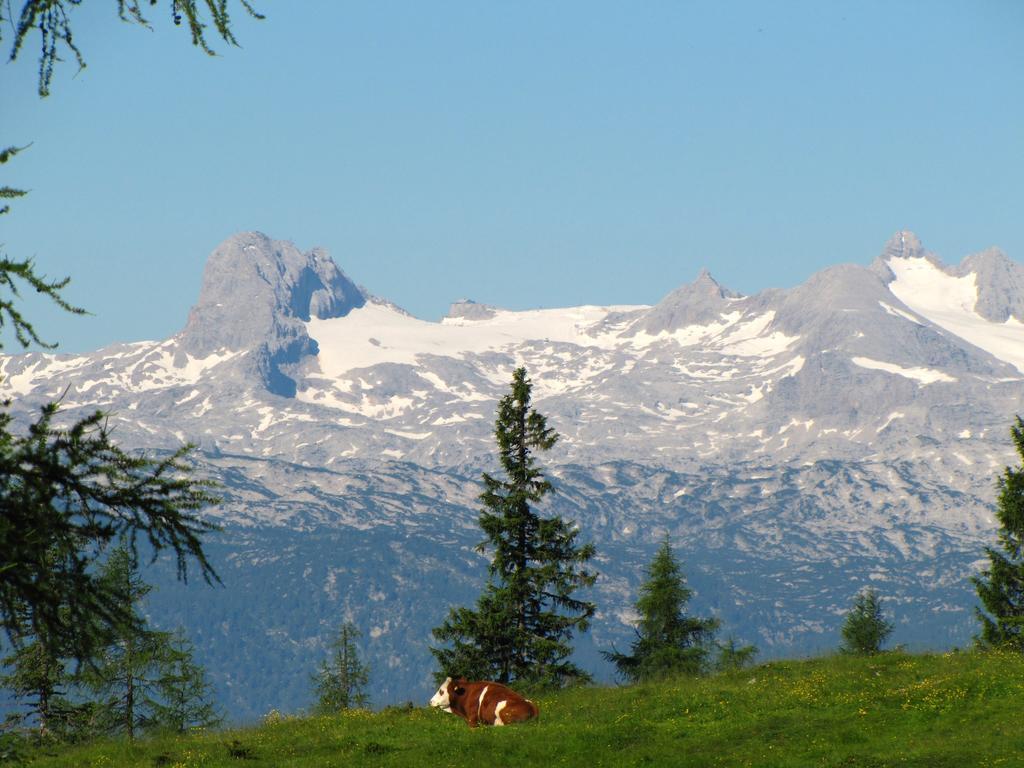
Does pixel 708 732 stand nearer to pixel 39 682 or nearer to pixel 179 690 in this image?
pixel 39 682

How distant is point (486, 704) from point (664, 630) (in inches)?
1369

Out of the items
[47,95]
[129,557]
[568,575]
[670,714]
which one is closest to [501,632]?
[568,575]

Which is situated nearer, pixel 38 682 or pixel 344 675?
pixel 38 682

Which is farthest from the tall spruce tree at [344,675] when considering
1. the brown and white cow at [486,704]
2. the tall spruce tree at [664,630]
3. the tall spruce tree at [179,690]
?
the brown and white cow at [486,704]

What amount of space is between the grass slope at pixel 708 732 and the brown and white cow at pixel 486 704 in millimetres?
485

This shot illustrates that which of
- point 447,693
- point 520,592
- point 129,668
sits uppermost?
point 520,592

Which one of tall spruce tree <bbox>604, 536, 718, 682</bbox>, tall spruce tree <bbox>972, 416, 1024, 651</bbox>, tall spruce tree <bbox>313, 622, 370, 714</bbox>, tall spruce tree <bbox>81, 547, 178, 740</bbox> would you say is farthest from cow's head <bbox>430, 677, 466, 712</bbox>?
tall spruce tree <bbox>313, 622, 370, 714</bbox>

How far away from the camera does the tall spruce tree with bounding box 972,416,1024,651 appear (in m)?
52.5

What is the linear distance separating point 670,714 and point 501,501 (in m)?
23.6

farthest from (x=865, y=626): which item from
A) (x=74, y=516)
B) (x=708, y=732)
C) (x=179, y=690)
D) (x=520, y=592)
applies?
(x=74, y=516)

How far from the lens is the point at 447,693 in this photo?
3719 centimetres

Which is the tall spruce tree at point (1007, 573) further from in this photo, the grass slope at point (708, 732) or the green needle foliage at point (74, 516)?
the green needle foliage at point (74, 516)

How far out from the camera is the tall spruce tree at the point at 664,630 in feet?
210

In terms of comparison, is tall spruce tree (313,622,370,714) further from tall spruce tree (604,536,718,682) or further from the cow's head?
the cow's head
